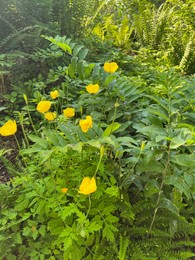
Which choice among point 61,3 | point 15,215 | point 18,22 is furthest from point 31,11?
point 15,215

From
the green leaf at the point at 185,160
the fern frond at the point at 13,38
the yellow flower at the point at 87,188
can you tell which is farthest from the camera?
the fern frond at the point at 13,38

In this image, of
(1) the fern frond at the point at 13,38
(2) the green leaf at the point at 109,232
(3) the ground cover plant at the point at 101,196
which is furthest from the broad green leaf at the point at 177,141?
(1) the fern frond at the point at 13,38

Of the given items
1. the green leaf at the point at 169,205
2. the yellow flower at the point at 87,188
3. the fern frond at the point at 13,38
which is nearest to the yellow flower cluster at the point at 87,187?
the yellow flower at the point at 87,188

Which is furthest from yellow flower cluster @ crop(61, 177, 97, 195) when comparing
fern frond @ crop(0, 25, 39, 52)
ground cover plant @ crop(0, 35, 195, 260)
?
fern frond @ crop(0, 25, 39, 52)

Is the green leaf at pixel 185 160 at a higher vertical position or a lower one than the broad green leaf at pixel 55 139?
lower

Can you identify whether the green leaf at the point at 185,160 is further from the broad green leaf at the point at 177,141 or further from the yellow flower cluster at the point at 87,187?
the yellow flower cluster at the point at 87,187

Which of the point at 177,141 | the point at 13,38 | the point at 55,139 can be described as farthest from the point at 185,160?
the point at 13,38

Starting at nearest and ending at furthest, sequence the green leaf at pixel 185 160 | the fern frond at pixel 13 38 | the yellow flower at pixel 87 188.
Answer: the yellow flower at pixel 87 188
the green leaf at pixel 185 160
the fern frond at pixel 13 38

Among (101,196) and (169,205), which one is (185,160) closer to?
(169,205)

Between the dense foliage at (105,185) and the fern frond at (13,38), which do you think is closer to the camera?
the dense foliage at (105,185)

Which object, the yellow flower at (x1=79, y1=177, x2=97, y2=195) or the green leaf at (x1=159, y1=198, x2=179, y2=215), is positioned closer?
the yellow flower at (x1=79, y1=177, x2=97, y2=195)

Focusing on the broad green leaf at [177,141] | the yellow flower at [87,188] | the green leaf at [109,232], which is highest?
the broad green leaf at [177,141]

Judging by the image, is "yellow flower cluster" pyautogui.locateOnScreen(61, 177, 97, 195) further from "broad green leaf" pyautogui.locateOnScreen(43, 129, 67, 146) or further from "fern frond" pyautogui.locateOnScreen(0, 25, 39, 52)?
"fern frond" pyautogui.locateOnScreen(0, 25, 39, 52)

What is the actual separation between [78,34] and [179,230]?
1881 millimetres
